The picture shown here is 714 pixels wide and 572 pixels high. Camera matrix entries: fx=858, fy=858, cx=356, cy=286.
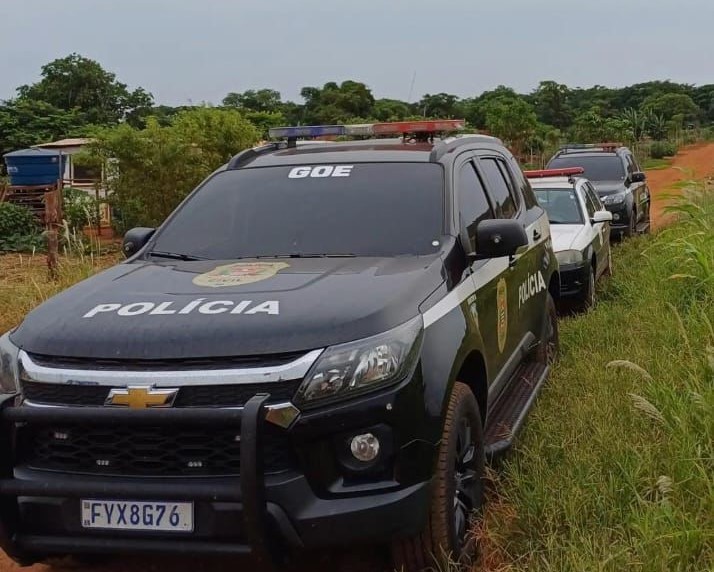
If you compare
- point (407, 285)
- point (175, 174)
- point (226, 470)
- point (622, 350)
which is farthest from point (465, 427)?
point (175, 174)

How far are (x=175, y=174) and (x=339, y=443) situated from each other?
40.7 feet

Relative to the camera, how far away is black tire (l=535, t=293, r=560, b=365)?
18.9 feet

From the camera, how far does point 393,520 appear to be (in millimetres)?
2947

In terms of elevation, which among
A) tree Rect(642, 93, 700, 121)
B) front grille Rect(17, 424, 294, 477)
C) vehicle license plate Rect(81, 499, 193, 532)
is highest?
tree Rect(642, 93, 700, 121)

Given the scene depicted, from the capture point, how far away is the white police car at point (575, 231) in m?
8.35

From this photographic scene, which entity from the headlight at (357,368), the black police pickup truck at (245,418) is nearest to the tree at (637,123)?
the black police pickup truck at (245,418)

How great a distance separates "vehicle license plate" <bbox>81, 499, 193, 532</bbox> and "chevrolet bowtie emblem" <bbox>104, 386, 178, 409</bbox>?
1.12ft

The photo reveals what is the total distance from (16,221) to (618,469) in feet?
58.7

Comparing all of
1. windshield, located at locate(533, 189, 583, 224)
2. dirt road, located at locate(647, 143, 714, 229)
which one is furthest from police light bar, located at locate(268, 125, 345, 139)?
dirt road, located at locate(647, 143, 714, 229)

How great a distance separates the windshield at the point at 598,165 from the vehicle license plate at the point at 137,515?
43.2ft

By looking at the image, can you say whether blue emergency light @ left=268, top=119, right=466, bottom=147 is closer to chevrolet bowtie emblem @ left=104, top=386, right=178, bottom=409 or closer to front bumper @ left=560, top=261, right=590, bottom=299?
chevrolet bowtie emblem @ left=104, top=386, right=178, bottom=409

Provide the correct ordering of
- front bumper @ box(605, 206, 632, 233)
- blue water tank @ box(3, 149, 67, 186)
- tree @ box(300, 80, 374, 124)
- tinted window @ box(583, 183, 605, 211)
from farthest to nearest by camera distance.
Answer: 1. tree @ box(300, 80, 374, 124)
2. blue water tank @ box(3, 149, 67, 186)
3. front bumper @ box(605, 206, 632, 233)
4. tinted window @ box(583, 183, 605, 211)

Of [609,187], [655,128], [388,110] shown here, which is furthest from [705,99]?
[609,187]

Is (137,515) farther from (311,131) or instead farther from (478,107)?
(478,107)
